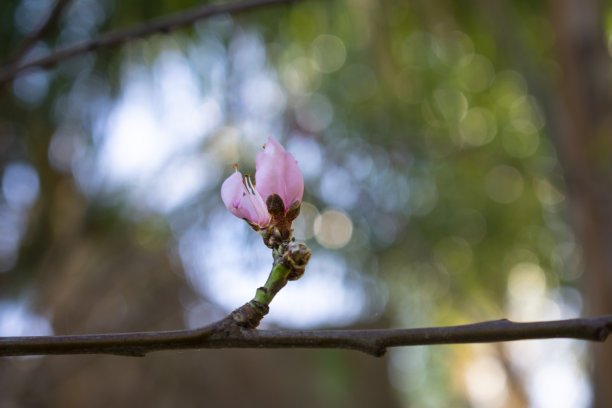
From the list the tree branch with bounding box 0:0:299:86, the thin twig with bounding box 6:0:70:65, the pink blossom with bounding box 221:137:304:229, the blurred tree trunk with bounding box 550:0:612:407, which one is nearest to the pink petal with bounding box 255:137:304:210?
the pink blossom with bounding box 221:137:304:229

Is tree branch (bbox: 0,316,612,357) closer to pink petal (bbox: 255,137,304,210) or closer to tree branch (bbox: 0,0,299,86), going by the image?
pink petal (bbox: 255,137,304,210)

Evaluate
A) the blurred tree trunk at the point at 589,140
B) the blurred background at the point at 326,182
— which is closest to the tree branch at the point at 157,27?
the blurred background at the point at 326,182

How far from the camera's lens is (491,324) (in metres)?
0.24

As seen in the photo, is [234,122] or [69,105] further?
[234,122]

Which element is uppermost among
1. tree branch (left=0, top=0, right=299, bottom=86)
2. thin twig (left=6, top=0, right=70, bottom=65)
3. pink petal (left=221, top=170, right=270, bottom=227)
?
thin twig (left=6, top=0, right=70, bottom=65)

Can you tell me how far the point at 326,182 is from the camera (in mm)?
1854

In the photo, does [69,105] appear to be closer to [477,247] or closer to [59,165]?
[59,165]

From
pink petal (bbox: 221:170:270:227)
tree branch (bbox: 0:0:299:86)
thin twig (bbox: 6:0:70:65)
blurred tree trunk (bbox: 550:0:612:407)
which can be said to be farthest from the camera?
blurred tree trunk (bbox: 550:0:612:407)

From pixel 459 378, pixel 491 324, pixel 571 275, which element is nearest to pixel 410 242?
pixel 571 275

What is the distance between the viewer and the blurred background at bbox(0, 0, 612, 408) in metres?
1.31

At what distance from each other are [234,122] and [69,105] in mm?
699

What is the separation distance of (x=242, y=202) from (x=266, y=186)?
0.02 m

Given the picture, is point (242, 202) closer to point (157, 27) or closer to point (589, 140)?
point (157, 27)

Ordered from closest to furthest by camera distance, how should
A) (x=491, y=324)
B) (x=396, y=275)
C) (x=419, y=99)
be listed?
(x=491, y=324)
(x=419, y=99)
(x=396, y=275)
